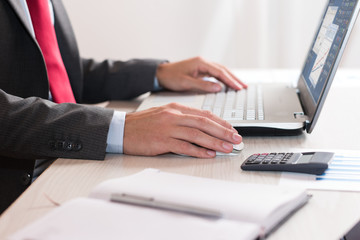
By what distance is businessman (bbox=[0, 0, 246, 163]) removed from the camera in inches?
35.2

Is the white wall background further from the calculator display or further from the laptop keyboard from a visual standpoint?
the calculator display

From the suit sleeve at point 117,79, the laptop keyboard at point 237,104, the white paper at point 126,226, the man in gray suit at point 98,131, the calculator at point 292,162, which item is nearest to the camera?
the white paper at point 126,226

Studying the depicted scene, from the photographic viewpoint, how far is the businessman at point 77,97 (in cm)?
90

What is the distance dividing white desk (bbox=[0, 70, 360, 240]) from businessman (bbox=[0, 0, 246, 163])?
31mm

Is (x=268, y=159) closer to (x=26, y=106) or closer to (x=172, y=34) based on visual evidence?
(x=26, y=106)

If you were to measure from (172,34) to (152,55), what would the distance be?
184 millimetres

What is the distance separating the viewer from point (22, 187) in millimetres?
1086

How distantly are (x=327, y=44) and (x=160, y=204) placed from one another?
23.9 inches

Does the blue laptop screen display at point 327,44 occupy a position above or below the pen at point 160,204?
above

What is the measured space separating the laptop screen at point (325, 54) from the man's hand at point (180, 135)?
190 mm

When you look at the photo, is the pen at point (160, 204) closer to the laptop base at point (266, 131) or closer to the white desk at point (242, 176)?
the white desk at point (242, 176)

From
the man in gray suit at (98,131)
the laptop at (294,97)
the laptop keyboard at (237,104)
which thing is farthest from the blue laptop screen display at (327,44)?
the man in gray suit at (98,131)

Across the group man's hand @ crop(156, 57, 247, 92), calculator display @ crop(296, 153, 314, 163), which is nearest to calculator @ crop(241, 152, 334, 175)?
calculator display @ crop(296, 153, 314, 163)

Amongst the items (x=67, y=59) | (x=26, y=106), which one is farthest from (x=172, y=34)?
(x=26, y=106)
